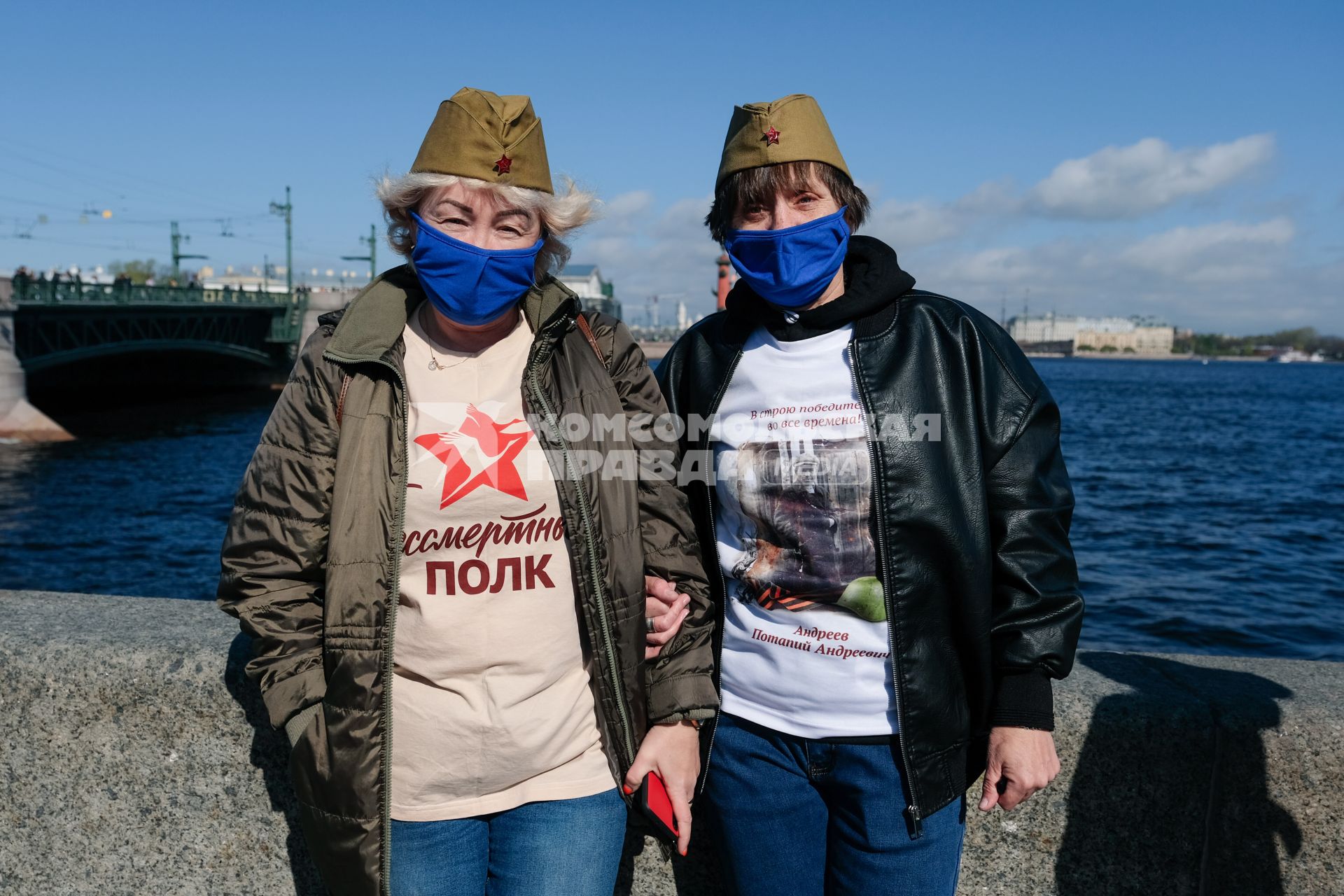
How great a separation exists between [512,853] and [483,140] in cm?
136

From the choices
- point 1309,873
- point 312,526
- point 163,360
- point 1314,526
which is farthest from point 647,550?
point 163,360

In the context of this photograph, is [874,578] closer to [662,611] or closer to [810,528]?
[810,528]

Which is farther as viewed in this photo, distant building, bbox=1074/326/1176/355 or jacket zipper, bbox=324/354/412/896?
distant building, bbox=1074/326/1176/355

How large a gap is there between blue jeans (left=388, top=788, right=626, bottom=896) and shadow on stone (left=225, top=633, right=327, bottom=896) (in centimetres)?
52

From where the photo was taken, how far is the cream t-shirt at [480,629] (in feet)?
6.00

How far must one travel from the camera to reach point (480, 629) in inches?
72.1

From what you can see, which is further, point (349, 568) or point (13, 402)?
point (13, 402)

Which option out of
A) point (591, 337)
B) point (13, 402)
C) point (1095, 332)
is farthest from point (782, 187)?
point (1095, 332)

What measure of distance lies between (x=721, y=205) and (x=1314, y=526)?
2334 cm

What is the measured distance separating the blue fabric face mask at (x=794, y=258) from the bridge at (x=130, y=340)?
106 ft

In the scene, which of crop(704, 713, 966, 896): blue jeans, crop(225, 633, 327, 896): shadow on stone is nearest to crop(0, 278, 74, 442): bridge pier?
crop(225, 633, 327, 896): shadow on stone

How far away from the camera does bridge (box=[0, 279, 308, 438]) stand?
2928cm

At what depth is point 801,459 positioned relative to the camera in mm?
1940

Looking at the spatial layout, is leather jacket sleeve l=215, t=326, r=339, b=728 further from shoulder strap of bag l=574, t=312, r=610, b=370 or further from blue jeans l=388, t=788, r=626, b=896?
shoulder strap of bag l=574, t=312, r=610, b=370
